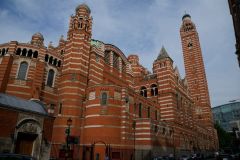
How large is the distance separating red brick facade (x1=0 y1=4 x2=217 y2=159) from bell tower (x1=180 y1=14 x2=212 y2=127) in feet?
76.1

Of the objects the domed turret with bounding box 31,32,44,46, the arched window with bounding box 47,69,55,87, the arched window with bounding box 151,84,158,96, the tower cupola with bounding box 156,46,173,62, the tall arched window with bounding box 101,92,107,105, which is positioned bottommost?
the tall arched window with bounding box 101,92,107,105

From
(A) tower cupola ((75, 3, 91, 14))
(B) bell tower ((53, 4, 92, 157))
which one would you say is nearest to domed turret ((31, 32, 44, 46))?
(B) bell tower ((53, 4, 92, 157))

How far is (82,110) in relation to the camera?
111 ft

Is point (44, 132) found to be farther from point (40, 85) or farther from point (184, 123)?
point (184, 123)

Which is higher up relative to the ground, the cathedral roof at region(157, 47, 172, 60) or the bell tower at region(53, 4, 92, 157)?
the cathedral roof at region(157, 47, 172, 60)

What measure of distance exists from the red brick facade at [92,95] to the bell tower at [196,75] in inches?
914

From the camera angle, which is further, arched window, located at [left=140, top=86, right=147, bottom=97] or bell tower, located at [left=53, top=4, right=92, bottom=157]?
arched window, located at [left=140, top=86, right=147, bottom=97]

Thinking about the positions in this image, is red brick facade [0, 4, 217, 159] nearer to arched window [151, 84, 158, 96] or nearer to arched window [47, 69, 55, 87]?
arched window [47, 69, 55, 87]

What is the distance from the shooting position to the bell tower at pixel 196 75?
220ft

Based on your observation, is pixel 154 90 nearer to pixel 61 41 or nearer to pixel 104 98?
pixel 104 98

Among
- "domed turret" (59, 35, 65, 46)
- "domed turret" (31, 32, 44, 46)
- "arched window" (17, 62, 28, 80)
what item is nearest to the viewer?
"arched window" (17, 62, 28, 80)

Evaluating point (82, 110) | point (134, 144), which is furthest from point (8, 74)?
point (134, 144)

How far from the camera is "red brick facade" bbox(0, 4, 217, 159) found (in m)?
31.4

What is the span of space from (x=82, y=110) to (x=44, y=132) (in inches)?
417
